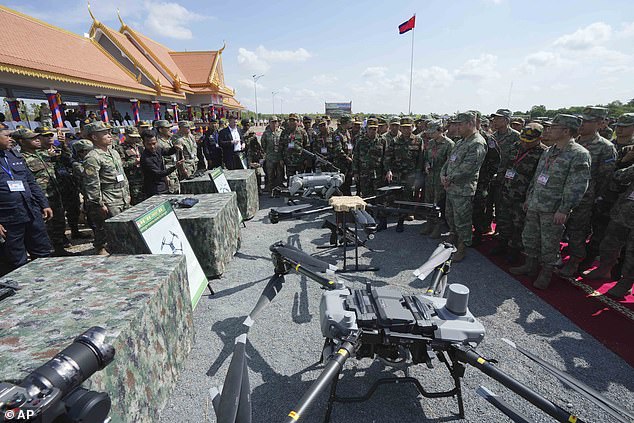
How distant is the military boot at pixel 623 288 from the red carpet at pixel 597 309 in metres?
0.07

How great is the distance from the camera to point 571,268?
14.3 feet

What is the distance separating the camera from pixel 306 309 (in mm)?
3674

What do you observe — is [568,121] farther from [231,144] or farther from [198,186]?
[231,144]

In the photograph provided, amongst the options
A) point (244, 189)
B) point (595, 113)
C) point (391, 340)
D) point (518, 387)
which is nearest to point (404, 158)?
point (595, 113)

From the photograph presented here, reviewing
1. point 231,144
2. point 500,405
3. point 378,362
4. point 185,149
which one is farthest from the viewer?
point 231,144

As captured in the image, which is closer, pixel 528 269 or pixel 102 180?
pixel 528 269

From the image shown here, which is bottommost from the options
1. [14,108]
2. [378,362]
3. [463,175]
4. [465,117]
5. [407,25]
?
[378,362]

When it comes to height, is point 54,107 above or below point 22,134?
above

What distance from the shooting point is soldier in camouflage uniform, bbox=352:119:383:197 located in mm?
7211

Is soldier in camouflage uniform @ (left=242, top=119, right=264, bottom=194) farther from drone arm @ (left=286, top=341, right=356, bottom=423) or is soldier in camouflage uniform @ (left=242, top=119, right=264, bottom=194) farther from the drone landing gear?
drone arm @ (left=286, top=341, right=356, bottom=423)

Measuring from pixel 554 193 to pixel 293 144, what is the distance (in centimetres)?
629

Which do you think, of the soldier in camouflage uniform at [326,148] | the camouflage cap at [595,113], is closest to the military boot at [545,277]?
the camouflage cap at [595,113]

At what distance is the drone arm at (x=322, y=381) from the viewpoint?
4.17ft

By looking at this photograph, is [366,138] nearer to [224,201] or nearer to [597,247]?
[224,201]
